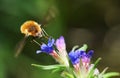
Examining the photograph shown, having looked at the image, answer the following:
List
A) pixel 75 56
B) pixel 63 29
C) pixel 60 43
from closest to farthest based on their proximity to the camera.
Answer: pixel 75 56, pixel 60 43, pixel 63 29

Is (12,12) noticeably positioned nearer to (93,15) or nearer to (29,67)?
(29,67)

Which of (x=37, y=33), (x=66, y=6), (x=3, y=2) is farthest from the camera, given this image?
(x=66, y=6)

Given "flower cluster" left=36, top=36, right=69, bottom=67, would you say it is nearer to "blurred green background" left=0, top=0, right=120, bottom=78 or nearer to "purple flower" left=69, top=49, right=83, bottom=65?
"purple flower" left=69, top=49, right=83, bottom=65

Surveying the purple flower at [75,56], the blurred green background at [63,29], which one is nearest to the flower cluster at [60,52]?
the purple flower at [75,56]

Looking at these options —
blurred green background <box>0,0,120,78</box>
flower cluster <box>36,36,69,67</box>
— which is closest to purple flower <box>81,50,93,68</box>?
flower cluster <box>36,36,69,67</box>

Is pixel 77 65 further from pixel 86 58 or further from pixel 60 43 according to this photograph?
pixel 60 43

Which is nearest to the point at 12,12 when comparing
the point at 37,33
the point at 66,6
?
the point at 66,6

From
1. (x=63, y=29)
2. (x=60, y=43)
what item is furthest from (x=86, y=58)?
(x=63, y=29)

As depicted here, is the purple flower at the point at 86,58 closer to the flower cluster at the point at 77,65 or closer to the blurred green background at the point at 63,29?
the flower cluster at the point at 77,65
